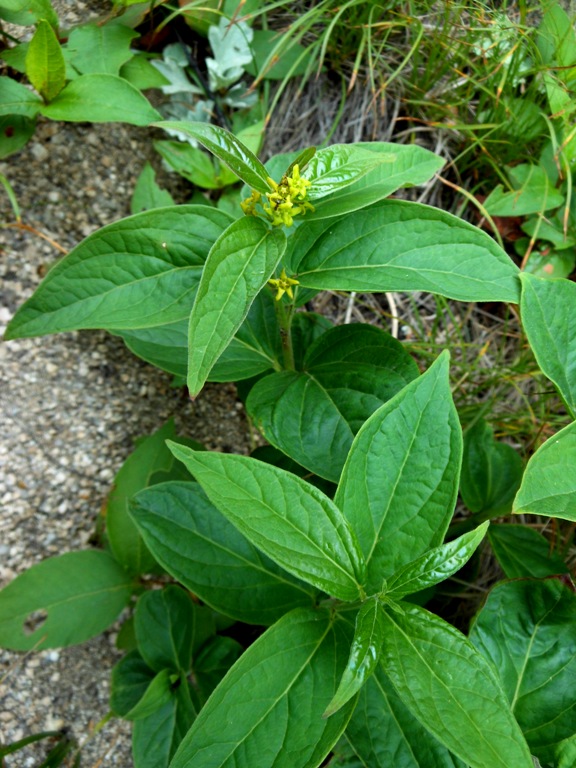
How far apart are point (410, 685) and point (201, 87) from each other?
1.43 m

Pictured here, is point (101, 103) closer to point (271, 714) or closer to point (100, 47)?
point (100, 47)

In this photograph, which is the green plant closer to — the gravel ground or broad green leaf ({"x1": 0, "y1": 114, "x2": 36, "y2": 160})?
the gravel ground

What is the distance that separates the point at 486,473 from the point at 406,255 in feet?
1.86

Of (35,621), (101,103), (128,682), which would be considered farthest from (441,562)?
(101,103)

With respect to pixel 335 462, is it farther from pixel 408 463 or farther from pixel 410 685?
pixel 410 685

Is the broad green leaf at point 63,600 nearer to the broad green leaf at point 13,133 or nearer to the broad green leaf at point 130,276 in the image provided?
the broad green leaf at point 130,276

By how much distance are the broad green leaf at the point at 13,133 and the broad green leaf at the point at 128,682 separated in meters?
1.07

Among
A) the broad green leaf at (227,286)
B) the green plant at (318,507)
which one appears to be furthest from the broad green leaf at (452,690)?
the broad green leaf at (227,286)

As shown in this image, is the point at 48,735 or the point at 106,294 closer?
the point at 106,294

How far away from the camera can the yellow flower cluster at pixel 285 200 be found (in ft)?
2.92

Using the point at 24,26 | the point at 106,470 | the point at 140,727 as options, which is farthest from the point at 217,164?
the point at 140,727

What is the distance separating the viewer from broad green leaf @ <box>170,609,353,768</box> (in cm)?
80

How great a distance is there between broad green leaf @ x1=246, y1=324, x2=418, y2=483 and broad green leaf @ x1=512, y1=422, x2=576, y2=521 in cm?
28

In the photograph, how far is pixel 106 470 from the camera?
1481 millimetres
